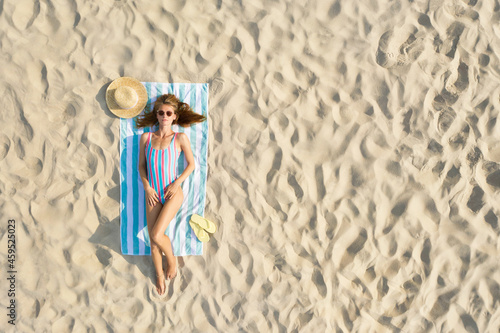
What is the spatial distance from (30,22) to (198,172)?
1.95 m

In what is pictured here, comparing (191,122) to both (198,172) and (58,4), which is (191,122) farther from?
(58,4)

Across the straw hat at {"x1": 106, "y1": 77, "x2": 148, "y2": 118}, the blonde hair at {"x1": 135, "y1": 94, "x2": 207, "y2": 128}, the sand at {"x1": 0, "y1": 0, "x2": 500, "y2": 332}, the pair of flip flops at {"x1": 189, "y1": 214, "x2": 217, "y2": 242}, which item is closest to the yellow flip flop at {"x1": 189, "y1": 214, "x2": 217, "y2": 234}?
the pair of flip flops at {"x1": 189, "y1": 214, "x2": 217, "y2": 242}

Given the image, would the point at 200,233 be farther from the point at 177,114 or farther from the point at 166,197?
the point at 177,114

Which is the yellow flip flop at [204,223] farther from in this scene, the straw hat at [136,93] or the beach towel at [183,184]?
the straw hat at [136,93]

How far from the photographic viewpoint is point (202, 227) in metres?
2.87

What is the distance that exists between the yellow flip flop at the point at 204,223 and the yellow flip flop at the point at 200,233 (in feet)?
0.12

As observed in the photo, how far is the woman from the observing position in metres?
2.80

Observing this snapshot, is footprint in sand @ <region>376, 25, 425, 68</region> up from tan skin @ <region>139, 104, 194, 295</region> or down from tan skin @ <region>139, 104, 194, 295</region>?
up

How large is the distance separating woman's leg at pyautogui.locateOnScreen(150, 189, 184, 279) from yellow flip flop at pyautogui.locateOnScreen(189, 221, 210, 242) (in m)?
0.22

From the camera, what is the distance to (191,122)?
2916 mm

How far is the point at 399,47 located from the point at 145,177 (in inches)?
97.0

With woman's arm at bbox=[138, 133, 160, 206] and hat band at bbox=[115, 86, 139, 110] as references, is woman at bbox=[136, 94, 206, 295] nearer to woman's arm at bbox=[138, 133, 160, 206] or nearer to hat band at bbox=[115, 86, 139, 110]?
woman's arm at bbox=[138, 133, 160, 206]

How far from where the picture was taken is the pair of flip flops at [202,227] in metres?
2.88

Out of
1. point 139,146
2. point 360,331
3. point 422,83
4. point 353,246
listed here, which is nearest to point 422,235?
point 353,246
